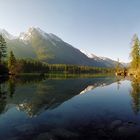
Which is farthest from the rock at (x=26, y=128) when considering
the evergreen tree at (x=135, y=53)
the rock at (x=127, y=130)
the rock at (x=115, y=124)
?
the evergreen tree at (x=135, y=53)

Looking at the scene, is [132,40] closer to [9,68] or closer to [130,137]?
[9,68]

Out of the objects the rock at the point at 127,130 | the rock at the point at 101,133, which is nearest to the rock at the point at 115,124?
the rock at the point at 127,130

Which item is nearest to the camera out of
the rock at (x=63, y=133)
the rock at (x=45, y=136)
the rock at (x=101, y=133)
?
the rock at (x=45, y=136)

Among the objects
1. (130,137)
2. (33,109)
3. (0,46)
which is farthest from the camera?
(0,46)

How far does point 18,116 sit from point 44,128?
5924 millimetres

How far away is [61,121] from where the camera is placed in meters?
21.5

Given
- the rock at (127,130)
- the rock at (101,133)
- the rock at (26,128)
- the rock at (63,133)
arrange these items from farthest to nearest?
1. the rock at (26,128)
2. the rock at (127,130)
3. the rock at (101,133)
4. the rock at (63,133)

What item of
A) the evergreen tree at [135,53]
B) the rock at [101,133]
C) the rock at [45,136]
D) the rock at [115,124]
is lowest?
the rock at [45,136]

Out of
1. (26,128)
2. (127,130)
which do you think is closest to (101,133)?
(127,130)

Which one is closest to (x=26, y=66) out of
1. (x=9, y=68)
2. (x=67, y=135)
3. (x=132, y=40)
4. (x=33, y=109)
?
(x=9, y=68)

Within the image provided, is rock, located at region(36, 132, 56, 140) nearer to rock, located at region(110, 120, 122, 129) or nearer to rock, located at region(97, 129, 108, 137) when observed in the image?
rock, located at region(97, 129, 108, 137)

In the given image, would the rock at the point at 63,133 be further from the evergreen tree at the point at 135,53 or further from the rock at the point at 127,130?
the evergreen tree at the point at 135,53

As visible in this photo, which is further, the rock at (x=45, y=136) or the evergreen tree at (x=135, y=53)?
the evergreen tree at (x=135, y=53)

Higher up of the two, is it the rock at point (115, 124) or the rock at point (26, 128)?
the rock at point (115, 124)
